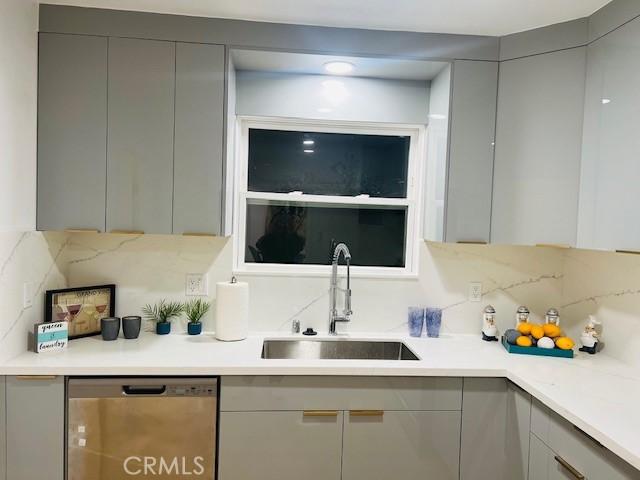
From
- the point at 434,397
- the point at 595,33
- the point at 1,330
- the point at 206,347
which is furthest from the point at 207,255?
the point at 595,33

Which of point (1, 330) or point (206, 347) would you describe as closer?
point (1, 330)

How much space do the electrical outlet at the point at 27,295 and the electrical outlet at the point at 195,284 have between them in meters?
0.74

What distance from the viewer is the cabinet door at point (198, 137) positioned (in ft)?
7.15

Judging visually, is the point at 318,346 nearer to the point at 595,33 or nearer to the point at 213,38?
the point at 213,38

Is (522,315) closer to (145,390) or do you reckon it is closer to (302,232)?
(302,232)

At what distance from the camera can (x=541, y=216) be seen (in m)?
2.20

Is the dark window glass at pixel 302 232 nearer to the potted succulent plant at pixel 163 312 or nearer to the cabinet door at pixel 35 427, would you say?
the potted succulent plant at pixel 163 312

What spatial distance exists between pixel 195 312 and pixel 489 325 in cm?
166

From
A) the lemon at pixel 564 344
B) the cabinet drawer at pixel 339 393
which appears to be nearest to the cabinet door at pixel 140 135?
the cabinet drawer at pixel 339 393

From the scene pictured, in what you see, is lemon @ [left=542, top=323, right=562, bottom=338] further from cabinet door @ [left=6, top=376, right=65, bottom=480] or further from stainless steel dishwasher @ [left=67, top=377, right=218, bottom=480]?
Answer: cabinet door @ [left=6, top=376, right=65, bottom=480]

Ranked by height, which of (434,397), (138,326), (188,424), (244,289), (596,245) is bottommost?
(188,424)

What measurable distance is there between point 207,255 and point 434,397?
143 cm

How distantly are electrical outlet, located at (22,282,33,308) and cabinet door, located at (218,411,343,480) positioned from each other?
1.04 m

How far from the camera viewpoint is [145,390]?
1.94 m
